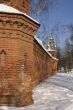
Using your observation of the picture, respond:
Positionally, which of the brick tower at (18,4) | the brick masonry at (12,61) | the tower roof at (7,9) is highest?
the brick tower at (18,4)

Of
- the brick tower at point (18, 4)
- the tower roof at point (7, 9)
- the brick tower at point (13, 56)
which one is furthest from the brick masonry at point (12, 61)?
the brick tower at point (18, 4)

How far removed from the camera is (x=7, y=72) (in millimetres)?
10312

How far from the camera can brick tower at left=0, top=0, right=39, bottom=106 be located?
33.4ft

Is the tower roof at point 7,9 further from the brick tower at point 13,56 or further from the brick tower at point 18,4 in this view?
the brick tower at point 18,4

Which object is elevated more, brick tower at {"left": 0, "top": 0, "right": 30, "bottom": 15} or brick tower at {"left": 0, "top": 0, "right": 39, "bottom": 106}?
brick tower at {"left": 0, "top": 0, "right": 30, "bottom": 15}

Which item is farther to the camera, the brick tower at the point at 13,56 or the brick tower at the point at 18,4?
the brick tower at the point at 18,4

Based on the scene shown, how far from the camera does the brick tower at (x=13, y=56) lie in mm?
10195

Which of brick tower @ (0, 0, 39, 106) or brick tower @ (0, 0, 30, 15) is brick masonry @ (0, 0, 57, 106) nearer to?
brick tower @ (0, 0, 39, 106)

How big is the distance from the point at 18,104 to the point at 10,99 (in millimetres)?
308

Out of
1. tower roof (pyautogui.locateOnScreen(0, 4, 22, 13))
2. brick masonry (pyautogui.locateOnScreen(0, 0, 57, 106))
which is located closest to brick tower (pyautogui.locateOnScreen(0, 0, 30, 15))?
tower roof (pyautogui.locateOnScreen(0, 4, 22, 13))

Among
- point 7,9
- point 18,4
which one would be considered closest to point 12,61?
point 7,9

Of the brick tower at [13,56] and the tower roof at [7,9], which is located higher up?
the tower roof at [7,9]

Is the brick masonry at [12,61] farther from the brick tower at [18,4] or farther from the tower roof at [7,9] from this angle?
the brick tower at [18,4]

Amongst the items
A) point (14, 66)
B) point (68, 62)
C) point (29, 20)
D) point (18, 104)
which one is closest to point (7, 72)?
point (14, 66)
